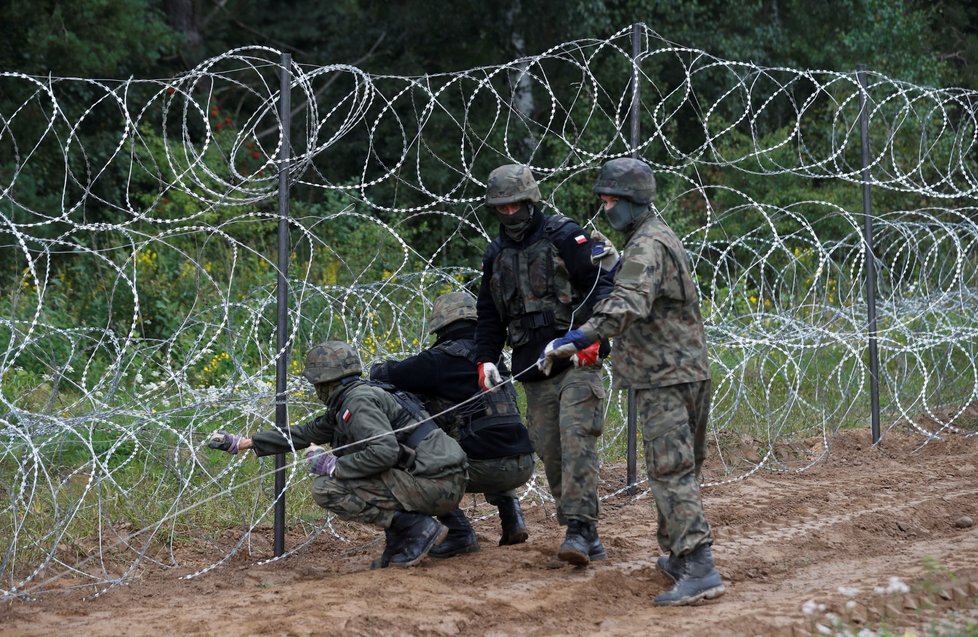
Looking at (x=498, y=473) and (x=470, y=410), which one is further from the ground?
(x=470, y=410)

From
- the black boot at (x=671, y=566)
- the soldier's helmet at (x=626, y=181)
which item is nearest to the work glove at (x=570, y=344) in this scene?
the soldier's helmet at (x=626, y=181)

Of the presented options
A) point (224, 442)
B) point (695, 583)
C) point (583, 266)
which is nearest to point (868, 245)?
point (583, 266)

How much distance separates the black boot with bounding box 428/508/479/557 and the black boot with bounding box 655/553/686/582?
1.05m

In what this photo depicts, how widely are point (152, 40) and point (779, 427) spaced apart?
9956mm

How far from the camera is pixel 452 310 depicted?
6.17 m

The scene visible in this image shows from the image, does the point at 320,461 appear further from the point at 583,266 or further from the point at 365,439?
the point at 583,266

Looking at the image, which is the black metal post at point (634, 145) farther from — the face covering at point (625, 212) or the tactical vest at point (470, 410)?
the face covering at point (625, 212)

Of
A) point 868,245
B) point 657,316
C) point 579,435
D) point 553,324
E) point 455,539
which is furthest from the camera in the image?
point 868,245

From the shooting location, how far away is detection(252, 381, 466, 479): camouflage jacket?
18.2 feet

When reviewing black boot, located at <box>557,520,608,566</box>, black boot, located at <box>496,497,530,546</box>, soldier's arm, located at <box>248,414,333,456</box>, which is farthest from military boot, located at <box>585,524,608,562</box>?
soldier's arm, located at <box>248,414,333,456</box>

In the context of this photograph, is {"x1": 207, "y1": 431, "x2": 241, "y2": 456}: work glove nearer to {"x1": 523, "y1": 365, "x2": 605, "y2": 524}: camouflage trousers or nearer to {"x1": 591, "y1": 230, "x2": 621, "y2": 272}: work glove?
{"x1": 523, "y1": 365, "x2": 605, "y2": 524}: camouflage trousers

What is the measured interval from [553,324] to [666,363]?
734 millimetres

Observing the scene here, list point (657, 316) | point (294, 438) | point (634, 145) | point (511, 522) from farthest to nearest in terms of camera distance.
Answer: point (634, 145)
point (511, 522)
point (294, 438)
point (657, 316)

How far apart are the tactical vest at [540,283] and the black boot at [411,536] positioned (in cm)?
93
